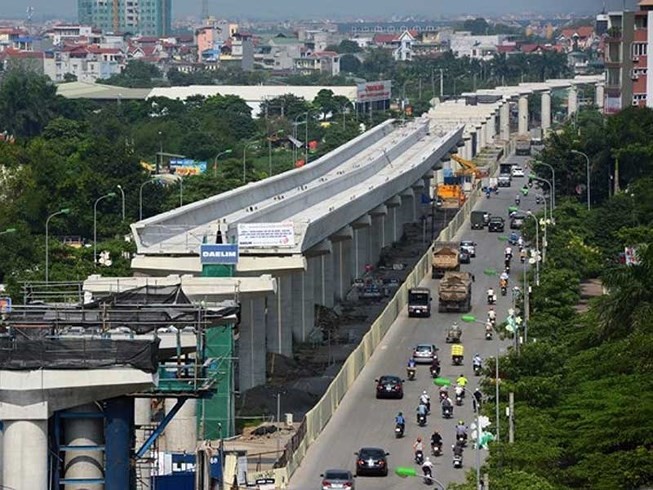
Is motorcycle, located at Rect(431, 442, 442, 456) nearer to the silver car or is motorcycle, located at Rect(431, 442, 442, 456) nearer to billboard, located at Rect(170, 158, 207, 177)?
the silver car

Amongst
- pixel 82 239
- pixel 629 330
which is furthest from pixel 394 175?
pixel 629 330

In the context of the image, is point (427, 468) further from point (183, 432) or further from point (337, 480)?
point (183, 432)

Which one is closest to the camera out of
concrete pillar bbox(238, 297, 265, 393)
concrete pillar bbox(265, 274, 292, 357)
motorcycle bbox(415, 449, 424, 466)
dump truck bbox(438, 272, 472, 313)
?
motorcycle bbox(415, 449, 424, 466)

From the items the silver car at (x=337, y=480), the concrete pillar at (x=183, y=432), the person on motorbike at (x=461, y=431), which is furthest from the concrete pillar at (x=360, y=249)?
the silver car at (x=337, y=480)

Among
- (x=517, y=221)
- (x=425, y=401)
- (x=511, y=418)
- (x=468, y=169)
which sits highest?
(x=511, y=418)

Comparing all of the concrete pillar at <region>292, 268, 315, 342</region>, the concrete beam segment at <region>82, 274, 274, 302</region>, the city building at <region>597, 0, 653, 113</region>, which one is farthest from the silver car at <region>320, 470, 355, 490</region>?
the city building at <region>597, 0, 653, 113</region>

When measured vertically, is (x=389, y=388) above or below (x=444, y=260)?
above

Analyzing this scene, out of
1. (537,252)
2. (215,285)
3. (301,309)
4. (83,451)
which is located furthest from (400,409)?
(83,451)
